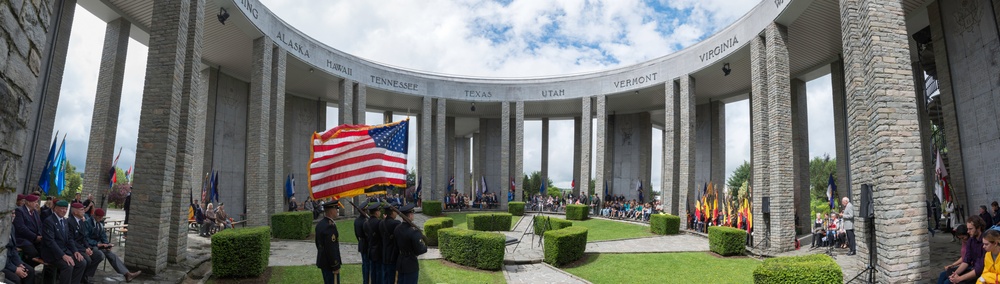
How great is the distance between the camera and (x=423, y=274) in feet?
34.2

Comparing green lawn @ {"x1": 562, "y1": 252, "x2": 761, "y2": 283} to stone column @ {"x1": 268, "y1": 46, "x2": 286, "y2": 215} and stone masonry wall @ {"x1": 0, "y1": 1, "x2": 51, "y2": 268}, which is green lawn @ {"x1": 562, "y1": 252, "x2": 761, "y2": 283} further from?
stone column @ {"x1": 268, "y1": 46, "x2": 286, "y2": 215}

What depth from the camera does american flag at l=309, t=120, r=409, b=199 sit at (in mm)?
8883

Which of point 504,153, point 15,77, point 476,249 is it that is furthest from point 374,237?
point 504,153

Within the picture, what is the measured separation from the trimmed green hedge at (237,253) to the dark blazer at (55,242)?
6.82 ft

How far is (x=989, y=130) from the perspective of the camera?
36.4 feet

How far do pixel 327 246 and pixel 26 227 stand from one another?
377cm

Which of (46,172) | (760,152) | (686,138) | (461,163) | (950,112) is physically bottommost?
(46,172)

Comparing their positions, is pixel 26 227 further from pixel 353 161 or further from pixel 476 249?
pixel 476 249

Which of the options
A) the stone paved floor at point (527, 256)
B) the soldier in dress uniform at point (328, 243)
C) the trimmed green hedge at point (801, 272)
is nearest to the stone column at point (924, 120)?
the stone paved floor at point (527, 256)

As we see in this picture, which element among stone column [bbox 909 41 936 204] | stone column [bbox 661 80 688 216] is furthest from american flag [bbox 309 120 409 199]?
stone column [bbox 909 41 936 204]

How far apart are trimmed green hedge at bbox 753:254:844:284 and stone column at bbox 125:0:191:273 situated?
1041 cm

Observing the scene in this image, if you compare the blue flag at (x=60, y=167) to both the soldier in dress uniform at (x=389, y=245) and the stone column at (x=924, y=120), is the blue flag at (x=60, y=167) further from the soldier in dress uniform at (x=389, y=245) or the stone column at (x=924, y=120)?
the stone column at (x=924, y=120)

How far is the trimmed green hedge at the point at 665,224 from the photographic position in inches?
756

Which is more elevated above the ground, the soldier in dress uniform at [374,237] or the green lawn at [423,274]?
the soldier in dress uniform at [374,237]
